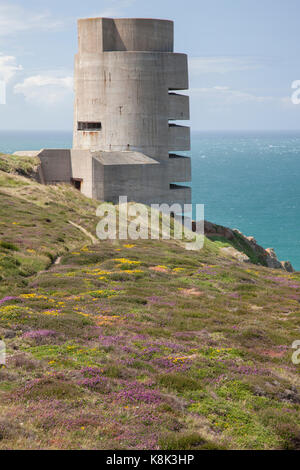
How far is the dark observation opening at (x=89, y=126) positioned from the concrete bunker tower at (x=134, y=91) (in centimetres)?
15

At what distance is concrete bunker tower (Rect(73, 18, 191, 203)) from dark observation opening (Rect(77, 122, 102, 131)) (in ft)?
0.48

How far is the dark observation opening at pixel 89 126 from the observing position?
58.8 m

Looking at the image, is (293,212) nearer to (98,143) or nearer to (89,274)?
(98,143)

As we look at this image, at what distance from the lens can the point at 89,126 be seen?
195 ft

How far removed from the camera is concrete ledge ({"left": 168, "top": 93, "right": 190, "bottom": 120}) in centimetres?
5757

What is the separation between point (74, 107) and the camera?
60.9 meters

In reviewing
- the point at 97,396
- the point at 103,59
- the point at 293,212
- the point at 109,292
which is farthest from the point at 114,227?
the point at 293,212

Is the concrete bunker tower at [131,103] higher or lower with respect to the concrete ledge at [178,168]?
higher

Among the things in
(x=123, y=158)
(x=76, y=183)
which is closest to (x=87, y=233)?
(x=123, y=158)

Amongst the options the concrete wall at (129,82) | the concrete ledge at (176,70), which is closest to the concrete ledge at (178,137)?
the concrete wall at (129,82)

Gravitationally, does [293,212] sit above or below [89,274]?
below

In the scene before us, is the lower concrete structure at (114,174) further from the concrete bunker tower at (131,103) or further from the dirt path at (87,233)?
the dirt path at (87,233)

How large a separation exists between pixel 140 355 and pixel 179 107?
151ft
